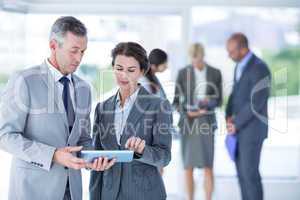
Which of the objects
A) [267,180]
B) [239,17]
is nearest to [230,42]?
[239,17]

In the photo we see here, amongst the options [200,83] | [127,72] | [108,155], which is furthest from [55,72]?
[200,83]

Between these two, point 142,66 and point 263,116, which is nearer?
point 142,66

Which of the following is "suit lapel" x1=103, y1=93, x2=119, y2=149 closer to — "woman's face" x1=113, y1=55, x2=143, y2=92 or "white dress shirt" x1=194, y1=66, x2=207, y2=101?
"woman's face" x1=113, y1=55, x2=143, y2=92

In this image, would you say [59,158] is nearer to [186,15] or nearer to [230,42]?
[230,42]

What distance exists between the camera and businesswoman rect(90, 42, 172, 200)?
2215 millimetres

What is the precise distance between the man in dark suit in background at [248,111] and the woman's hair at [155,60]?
1.17 metres

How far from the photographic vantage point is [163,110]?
2.25 metres

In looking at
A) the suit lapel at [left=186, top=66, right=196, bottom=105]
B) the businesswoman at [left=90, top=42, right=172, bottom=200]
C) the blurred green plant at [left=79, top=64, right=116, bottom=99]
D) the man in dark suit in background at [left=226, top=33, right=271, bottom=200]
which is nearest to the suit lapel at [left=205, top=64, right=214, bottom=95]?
the suit lapel at [left=186, top=66, right=196, bottom=105]

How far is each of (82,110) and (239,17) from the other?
352cm

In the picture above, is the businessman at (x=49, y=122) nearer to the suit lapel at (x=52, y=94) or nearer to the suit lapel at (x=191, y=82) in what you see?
the suit lapel at (x=52, y=94)

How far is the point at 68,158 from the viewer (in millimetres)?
2049

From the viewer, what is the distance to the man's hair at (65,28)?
2.12m

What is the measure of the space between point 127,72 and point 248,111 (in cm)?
219

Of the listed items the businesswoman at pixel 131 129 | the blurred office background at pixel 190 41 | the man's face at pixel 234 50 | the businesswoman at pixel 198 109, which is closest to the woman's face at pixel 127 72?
the businesswoman at pixel 131 129
